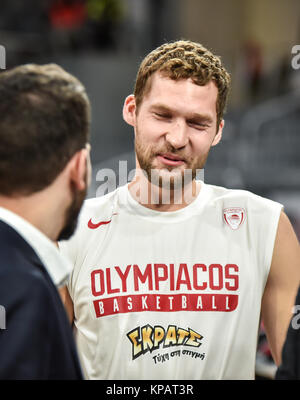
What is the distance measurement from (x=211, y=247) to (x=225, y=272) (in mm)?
92

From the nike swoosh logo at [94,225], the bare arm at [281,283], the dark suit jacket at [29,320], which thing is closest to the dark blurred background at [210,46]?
the bare arm at [281,283]

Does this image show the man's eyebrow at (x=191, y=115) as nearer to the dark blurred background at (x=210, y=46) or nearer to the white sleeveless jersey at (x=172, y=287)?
the white sleeveless jersey at (x=172, y=287)

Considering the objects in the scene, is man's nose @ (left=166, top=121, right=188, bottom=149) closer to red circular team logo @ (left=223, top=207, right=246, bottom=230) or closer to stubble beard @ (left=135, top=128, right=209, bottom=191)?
stubble beard @ (left=135, top=128, right=209, bottom=191)

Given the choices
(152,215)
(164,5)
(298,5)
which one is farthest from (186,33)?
(152,215)

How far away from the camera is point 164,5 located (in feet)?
36.9

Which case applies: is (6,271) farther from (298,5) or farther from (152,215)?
(298,5)

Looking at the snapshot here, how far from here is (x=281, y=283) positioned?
6.48ft

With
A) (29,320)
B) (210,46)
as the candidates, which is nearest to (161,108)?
(29,320)

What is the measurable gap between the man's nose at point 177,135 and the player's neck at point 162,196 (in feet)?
0.60

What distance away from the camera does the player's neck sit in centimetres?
198

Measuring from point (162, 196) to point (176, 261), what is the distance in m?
0.21

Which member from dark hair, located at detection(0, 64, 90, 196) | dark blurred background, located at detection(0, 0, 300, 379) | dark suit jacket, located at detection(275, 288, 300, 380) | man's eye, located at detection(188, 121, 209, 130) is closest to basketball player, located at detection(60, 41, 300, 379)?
man's eye, located at detection(188, 121, 209, 130)
